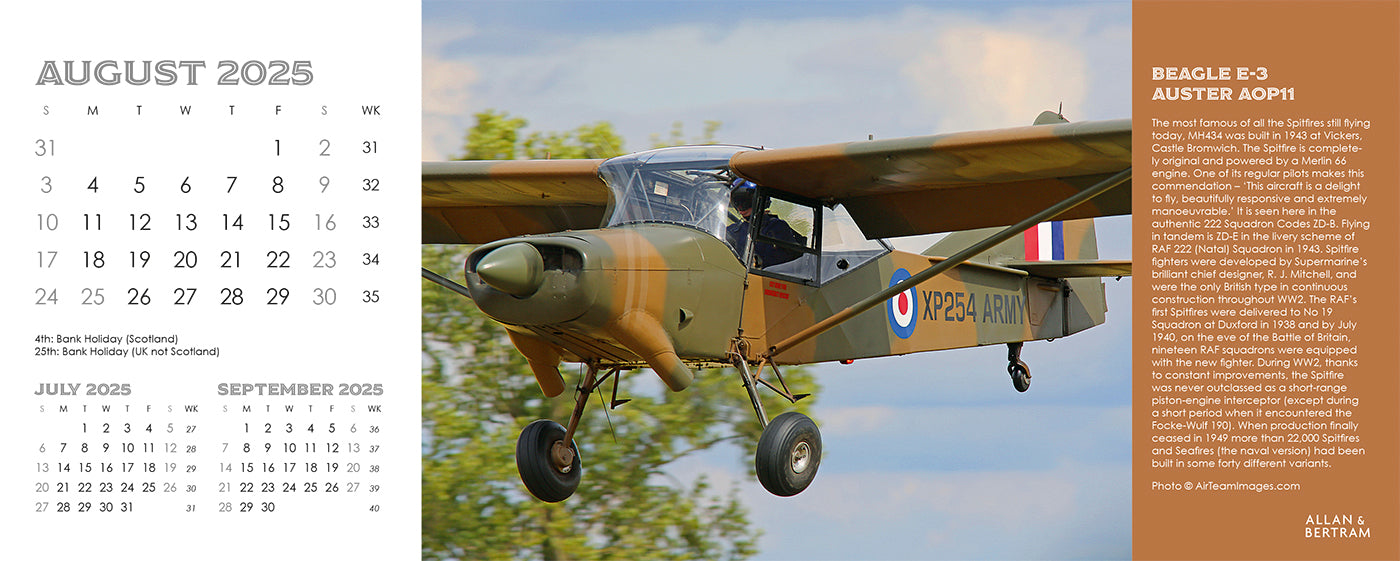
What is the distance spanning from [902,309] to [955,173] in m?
1.29

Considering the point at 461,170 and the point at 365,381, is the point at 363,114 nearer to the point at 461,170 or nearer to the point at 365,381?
the point at 365,381

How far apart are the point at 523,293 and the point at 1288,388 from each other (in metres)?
4.03

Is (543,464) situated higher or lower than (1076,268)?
lower

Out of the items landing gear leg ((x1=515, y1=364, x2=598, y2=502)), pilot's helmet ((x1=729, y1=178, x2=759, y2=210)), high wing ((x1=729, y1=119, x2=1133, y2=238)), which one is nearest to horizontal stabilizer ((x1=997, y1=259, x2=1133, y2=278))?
high wing ((x1=729, y1=119, x2=1133, y2=238))

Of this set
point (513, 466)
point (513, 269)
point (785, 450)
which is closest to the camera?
point (513, 269)

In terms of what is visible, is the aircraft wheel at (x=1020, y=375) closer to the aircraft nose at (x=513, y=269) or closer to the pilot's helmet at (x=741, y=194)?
the pilot's helmet at (x=741, y=194)

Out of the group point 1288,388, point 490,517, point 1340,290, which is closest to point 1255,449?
point 1288,388

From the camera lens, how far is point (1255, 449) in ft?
20.8

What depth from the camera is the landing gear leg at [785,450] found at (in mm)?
7297

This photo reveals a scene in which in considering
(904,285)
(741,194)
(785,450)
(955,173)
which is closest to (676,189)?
(741,194)

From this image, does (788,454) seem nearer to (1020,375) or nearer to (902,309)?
(902,309)

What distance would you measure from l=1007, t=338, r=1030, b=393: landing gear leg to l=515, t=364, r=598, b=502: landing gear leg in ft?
14.8

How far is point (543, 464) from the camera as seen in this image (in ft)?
26.8

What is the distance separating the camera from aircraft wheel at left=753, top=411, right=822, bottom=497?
7293 mm
